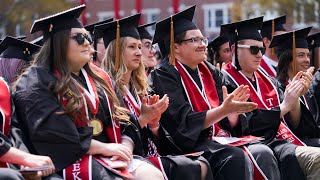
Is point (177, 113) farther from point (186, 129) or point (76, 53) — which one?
point (76, 53)

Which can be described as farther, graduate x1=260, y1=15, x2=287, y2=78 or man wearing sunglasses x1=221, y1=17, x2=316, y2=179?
graduate x1=260, y1=15, x2=287, y2=78

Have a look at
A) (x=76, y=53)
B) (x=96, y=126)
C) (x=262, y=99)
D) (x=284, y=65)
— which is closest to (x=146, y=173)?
(x=96, y=126)

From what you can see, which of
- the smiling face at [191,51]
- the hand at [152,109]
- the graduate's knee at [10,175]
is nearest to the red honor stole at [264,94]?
the smiling face at [191,51]

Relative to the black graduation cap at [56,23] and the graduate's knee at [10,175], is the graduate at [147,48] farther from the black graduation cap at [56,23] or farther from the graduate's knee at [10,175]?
the graduate's knee at [10,175]

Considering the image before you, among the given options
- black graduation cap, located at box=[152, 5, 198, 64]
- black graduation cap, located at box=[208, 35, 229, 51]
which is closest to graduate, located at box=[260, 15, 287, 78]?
black graduation cap, located at box=[208, 35, 229, 51]

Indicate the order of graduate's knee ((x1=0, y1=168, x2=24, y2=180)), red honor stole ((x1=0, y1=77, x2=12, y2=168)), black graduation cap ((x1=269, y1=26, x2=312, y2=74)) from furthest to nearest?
1. black graduation cap ((x1=269, y1=26, x2=312, y2=74))
2. red honor stole ((x1=0, y1=77, x2=12, y2=168))
3. graduate's knee ((x1=0, y1=168, x2=24, y2=180))

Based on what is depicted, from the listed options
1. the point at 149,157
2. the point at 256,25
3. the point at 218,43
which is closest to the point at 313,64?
the point at 218,43

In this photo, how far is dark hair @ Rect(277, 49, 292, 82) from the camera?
6906 millimetres

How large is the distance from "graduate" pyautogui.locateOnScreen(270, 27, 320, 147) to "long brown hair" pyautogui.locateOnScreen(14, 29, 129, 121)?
2228 millimetres

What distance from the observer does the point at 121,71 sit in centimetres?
564

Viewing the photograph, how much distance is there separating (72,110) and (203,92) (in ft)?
5.19

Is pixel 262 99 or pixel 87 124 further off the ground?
pixel 87 124

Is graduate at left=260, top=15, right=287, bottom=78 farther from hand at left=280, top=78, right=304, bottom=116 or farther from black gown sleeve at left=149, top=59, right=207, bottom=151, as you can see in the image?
black gown sleeve at left=149, top=59, right=207, bottom=151

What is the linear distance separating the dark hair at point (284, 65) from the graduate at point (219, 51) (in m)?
0.84
